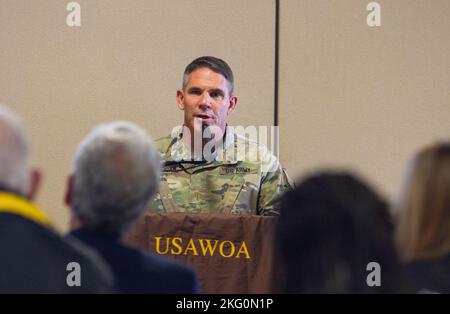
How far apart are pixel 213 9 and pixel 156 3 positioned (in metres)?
0.33

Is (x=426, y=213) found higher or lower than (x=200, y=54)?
lower

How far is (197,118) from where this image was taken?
404 centimetres

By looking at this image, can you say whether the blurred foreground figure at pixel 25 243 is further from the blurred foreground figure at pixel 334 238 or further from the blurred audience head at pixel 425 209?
the blurred audience head at pixel 425 209

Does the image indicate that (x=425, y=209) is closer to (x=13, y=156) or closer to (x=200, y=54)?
(x=13, y=156)

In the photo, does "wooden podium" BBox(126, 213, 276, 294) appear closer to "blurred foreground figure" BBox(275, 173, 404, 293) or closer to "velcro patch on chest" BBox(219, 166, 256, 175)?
"velcro patch on chest" BBox(219, 166, 256, 175)

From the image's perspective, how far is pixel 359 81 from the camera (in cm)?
541

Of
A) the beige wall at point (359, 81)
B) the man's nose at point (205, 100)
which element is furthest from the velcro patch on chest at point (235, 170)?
the beige wall at point (359, 81)

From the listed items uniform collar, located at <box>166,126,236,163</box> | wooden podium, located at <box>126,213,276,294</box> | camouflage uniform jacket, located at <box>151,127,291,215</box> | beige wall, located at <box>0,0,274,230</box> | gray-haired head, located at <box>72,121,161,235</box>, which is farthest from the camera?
beige wall, located at <box>0,0,274,230</box>

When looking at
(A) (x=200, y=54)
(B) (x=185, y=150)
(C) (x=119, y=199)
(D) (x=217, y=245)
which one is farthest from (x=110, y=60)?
(C) (x=119, y=199)

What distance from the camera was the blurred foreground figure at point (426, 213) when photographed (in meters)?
1.98

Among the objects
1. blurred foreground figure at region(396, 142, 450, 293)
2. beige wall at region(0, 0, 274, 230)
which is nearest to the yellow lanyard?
blurred foreground figure at region(396, 142, 450, 293)

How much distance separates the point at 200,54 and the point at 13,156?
3.64m

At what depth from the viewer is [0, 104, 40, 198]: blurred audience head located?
5.80 feet

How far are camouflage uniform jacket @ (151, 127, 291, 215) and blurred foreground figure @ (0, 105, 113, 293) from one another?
77.3 inches
